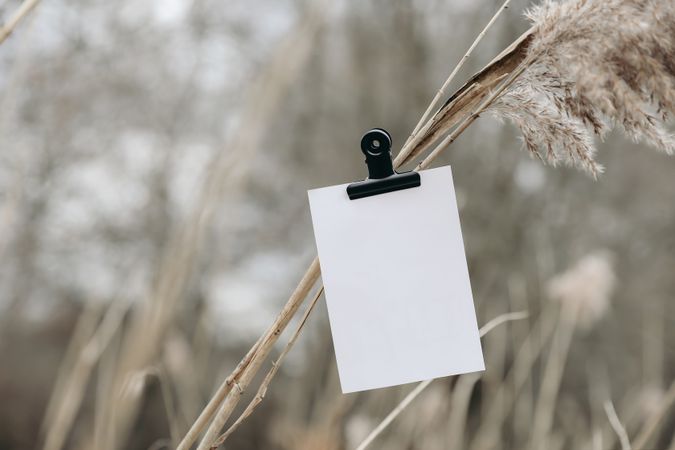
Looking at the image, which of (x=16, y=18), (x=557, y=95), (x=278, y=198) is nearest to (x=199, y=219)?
(x=16, y=18)

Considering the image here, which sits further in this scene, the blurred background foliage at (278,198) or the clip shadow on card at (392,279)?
the blurred background foliage at (278,198)

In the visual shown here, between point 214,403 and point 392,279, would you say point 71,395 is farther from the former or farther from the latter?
point 392,279

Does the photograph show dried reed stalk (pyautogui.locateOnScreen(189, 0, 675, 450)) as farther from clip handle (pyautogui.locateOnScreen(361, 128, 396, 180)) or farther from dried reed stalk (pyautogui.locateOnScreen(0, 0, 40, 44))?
dried reed stalk (pyautogui.locateOnScreen(0, 0, 40, 44))

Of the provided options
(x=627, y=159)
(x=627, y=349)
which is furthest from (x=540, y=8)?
(x=627, y=349)

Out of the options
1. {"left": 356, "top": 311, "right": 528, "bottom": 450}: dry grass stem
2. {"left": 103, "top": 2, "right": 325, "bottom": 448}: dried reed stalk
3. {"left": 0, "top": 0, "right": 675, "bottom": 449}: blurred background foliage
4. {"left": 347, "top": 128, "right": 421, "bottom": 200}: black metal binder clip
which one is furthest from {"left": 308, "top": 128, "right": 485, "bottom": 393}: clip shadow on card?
{"left": 0, "top": 0, "right": 675, "bottom": 449}: blurred background foliage

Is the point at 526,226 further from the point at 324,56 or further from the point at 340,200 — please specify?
the point at 340,200

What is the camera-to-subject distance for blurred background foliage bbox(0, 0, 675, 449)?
4.39 meters

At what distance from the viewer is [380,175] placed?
0.46 m

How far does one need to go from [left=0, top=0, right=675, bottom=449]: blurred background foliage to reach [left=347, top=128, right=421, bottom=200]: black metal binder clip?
377cm

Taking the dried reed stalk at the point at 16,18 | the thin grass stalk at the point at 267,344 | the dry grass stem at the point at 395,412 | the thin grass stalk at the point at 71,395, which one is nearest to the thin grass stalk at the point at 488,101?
the thin grass stalk at the point at 267,344

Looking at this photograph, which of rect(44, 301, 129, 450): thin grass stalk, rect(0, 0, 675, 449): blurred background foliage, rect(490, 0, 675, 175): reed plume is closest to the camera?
rect(490, 0, 675, 175): reed plume

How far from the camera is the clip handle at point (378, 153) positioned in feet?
1.47

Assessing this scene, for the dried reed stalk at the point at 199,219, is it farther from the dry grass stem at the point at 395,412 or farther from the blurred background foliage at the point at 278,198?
the blurred background foliage at the point at 278,198

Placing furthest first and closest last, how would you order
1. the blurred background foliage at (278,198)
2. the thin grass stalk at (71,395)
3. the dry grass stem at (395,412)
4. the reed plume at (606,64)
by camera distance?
the blurred background foliage at (278,198) < the thin grass stalk at (71,395) < the dry grass stem at (395,412) < the reed plume at (606,64)
